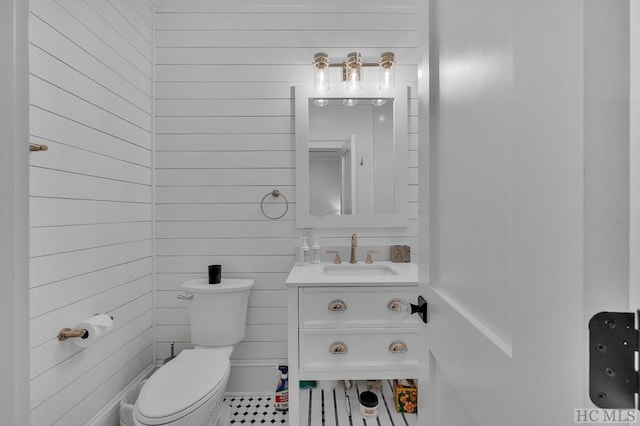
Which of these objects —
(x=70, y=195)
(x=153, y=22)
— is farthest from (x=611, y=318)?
(x=153, y=22)

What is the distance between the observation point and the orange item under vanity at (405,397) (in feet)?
6.08

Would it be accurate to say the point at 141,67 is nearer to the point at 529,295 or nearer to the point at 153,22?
the point at 153,22

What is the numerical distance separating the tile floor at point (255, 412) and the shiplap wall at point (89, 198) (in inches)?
23.5

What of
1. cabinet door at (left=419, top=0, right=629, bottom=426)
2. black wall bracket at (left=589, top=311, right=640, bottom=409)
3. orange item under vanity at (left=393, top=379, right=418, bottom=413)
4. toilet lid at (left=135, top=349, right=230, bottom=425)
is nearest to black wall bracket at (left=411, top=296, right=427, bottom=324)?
cabinet door at (left=419, top=0, right=629, bottom=426)

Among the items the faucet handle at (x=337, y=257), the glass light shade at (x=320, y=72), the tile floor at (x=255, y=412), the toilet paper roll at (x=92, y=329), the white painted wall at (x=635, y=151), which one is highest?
the glass light shade at (x=320, y=72)

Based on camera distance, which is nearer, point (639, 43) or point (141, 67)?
point (639, 43)

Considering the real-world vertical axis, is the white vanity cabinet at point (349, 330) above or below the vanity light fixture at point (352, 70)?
below

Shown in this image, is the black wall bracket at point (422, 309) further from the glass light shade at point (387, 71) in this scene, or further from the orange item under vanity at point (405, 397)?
the glass light shade at point (387, 71)

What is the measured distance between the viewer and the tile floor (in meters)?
1.85

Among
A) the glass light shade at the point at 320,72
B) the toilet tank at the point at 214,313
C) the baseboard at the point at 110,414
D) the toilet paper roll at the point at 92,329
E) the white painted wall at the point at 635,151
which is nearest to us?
the white painted wall at the point at 635,151

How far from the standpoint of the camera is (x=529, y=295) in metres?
0.43

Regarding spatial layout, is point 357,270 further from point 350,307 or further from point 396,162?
point 396,162

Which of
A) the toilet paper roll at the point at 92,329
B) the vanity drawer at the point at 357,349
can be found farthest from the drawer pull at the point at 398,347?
the toilet paper roll at the point at 92,329

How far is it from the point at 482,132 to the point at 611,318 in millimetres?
361
